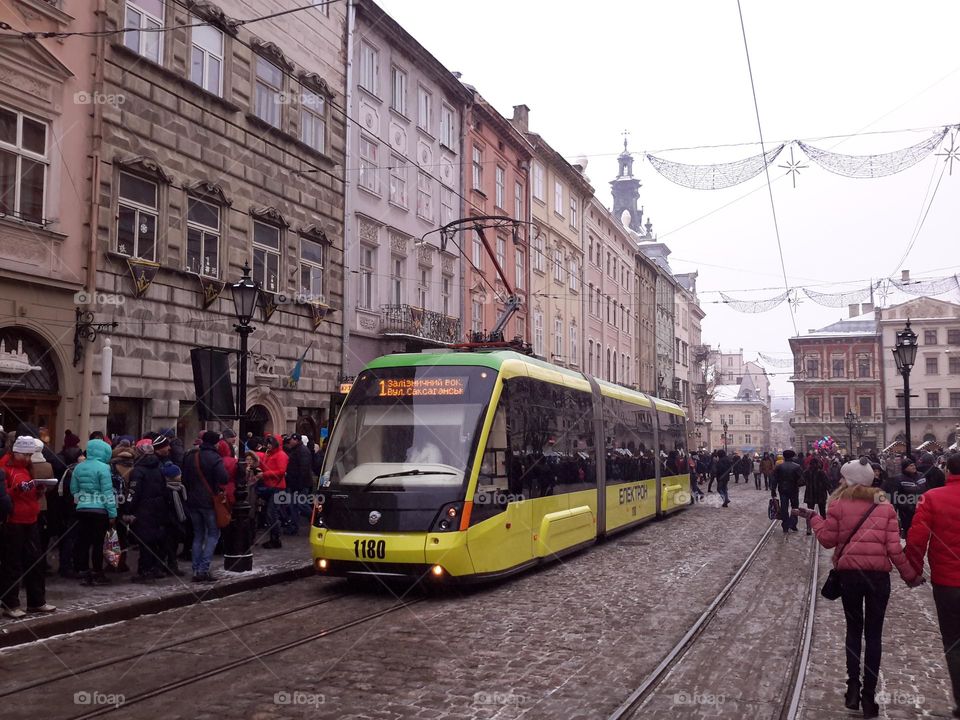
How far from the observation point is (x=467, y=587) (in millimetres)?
11852

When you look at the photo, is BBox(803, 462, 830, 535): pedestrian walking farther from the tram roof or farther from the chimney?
the chimney

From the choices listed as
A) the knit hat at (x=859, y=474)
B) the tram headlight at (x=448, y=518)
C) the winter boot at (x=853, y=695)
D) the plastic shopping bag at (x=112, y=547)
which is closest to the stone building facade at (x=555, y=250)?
the tram headlight at (x=448, y=518)

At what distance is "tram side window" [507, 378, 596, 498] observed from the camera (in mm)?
12367

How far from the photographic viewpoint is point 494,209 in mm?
35406

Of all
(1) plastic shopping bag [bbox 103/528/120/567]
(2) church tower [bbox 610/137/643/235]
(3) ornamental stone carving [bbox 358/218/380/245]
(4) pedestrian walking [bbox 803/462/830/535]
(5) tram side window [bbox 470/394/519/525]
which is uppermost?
(2) church tower [bbox 610/137/643/235]

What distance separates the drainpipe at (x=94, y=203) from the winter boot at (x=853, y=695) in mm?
12692

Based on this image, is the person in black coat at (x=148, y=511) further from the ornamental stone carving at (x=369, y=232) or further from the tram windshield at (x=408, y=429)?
the ornamental stone carving at (x=369, y=232)

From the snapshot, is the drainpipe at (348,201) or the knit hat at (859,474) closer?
the knit hat at (859,474)

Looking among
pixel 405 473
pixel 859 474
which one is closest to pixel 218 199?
pixel 405 473

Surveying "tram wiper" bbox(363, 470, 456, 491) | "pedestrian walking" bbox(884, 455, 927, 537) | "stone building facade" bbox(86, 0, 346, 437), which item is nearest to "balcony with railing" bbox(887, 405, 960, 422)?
"stone building facade" bbox(86, 0, 346, 437)

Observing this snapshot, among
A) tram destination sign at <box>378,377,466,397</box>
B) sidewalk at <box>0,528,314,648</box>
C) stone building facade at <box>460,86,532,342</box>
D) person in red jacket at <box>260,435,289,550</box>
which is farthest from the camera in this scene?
stone building facade at <box>460,86,532,342</box>

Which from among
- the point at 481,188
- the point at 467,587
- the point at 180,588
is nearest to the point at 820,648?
the point at 467,587

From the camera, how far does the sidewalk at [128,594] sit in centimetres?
866

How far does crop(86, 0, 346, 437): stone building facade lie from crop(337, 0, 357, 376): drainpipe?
216mm
